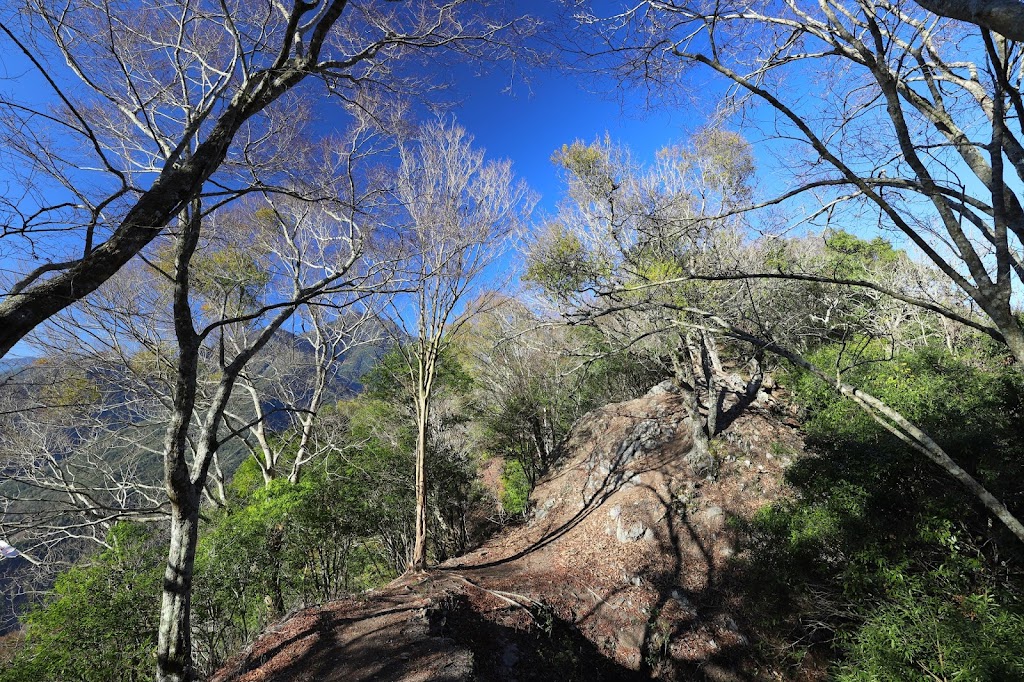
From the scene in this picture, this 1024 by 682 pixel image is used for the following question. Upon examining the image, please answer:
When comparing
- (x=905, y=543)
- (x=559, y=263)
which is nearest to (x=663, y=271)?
(x=559, y=263)

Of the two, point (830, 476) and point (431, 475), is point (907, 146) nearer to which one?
point (830, 476)

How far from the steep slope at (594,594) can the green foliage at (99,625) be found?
5.10ft

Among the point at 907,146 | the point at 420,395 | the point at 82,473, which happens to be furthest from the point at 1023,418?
the point at 82,473

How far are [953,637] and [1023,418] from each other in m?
3.16

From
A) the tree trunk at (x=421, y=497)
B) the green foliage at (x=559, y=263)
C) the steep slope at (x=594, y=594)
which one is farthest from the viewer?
the green foliage at (x=559, y=263)

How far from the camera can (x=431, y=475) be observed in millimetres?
9234

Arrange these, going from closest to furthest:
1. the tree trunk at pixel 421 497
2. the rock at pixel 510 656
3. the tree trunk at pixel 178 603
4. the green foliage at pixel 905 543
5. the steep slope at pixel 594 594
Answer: the green foliage at pixel 905 543, the tree trunk at pixel 178 603, the steep slope at pixel 594 594, the rock at pixel 510 656, the tree trunk at pixel 421 497

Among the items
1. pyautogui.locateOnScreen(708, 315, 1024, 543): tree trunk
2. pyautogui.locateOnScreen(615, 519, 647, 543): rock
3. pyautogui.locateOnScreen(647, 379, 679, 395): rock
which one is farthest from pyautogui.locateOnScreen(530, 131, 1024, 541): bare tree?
pyautogui.locateOnScreen(708, 315, 1024, 543): tree trunk

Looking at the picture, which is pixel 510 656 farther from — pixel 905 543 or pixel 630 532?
pixel 905 543

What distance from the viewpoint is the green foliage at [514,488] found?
10.2m

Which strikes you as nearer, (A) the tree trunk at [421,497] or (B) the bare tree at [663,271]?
(A) the tree trunk at [421,497]

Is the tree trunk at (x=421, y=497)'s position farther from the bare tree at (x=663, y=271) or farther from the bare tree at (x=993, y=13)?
the bare tree at (x=993, y=13)

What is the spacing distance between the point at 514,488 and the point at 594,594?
4.49 metres

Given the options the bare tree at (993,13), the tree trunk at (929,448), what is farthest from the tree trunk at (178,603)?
the bare tree at (993,13)
